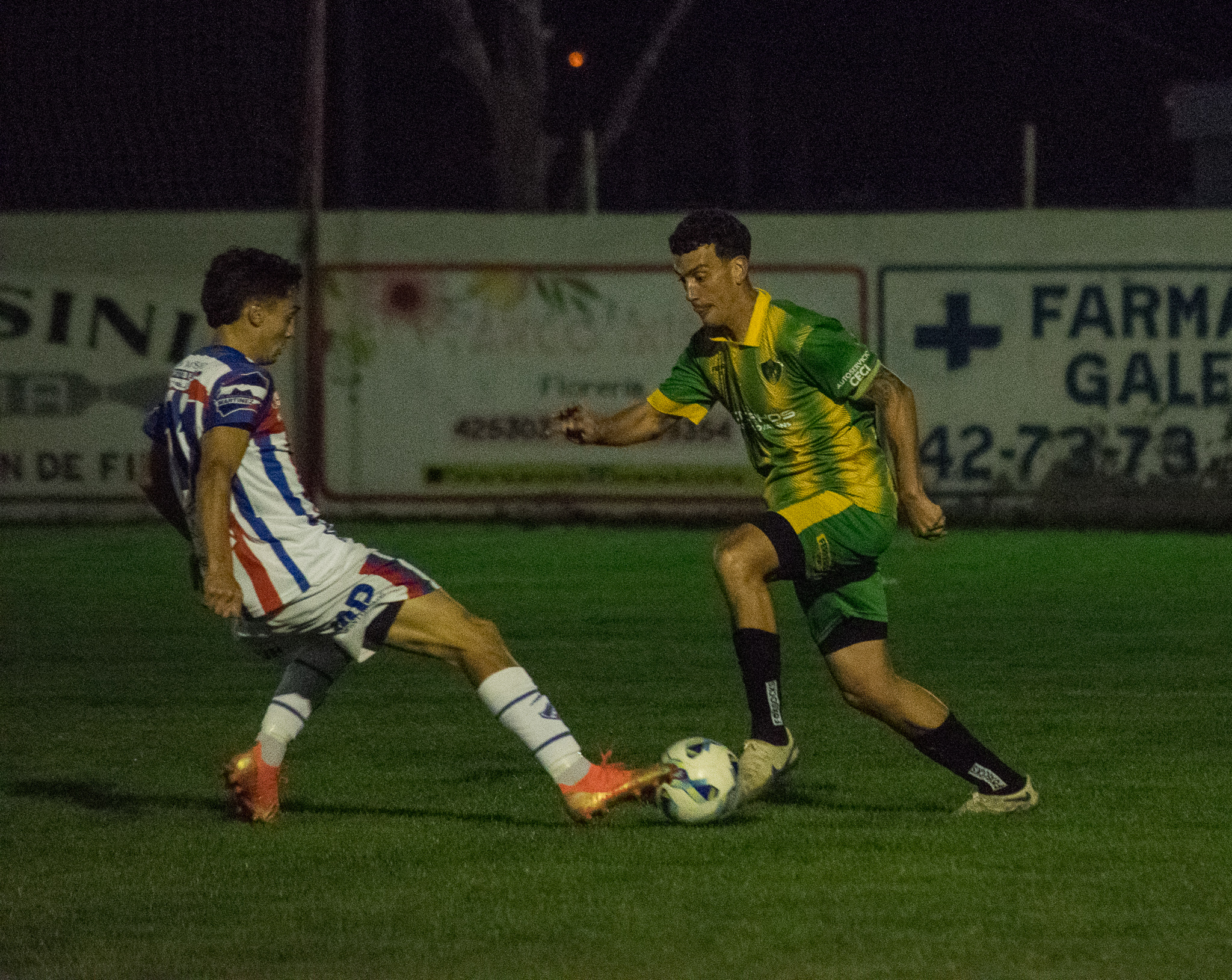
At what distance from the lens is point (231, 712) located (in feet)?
30.0

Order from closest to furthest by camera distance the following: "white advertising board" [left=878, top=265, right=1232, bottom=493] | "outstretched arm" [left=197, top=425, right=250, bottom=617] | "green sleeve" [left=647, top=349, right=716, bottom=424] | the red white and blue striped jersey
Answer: "outstretched arm" [left=197, top=425, right=250, bottom=617]
the red white and blue striped jersey
"green sleeve" [left=647, top=349, right=716, bottom=424]
"white advertising board" [left=878, top=265, right=1232, bottom=493]

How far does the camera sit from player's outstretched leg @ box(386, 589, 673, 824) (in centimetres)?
661

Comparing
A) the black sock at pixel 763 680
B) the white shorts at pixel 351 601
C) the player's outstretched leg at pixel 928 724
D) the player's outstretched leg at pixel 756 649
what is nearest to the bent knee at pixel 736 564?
the player's outstretched leg at pixel 756 649

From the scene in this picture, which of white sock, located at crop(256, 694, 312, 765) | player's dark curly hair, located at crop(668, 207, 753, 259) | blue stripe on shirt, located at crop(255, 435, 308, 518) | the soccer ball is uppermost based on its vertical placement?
player's dark curly hair, located at crop(668, 207, 753, 259)

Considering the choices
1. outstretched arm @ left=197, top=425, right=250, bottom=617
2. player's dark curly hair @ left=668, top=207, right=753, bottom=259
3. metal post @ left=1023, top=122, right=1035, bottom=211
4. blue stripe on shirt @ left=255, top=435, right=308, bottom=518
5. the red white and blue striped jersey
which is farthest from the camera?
metal post @ left=1023, top=122, right=1035, bottom=211

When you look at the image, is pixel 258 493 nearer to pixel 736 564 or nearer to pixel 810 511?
pixel 736 564

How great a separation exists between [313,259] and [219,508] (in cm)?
1210

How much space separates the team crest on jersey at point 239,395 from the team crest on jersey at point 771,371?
1.46 meters

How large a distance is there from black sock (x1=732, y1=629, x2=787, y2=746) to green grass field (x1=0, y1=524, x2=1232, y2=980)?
Answer: 0.80ft

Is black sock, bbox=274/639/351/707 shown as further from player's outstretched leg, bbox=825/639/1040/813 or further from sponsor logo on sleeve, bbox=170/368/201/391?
player's outstretched leg, bbox=825/639/1040/813

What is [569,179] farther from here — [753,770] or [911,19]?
[753,770]

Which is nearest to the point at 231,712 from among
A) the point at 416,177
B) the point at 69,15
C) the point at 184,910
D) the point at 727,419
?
the point at 184,910

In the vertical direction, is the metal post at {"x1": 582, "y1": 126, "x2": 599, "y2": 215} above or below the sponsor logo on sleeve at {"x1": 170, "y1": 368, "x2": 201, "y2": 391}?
above

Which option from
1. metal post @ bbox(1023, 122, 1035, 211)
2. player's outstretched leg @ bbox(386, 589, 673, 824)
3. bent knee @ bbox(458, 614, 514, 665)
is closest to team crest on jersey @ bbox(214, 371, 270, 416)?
player's outstretched leg @ bbox(386, 589, 673, 824)
